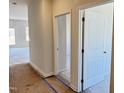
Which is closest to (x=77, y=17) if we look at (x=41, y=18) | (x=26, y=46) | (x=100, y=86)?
(x=41, y=18)

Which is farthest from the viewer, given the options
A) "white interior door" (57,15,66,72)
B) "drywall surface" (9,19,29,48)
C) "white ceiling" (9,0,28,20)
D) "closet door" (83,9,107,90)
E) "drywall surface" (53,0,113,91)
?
"drywall surface" (9,19,29,48)

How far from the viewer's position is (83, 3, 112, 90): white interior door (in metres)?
3.23

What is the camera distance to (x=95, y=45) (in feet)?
11.4

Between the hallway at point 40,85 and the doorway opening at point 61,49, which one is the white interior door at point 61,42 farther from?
the hallway at point 40,85

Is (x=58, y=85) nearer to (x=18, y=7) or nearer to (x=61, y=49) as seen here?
(x=61, y=49)

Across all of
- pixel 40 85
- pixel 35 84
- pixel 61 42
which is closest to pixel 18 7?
pixel 61 42

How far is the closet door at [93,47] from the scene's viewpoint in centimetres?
322

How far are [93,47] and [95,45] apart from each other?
106 millimetres

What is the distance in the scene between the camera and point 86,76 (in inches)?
131

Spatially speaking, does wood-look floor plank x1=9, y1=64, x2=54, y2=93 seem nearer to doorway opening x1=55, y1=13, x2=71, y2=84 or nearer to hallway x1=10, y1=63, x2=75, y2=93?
hallway x1=10, y1=63, x2=75, y2=93

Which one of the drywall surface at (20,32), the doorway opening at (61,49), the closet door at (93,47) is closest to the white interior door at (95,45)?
the closet door at (93,47)

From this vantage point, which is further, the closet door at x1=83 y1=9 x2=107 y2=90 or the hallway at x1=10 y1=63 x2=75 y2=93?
the hallway at x1=10 y1=63 x2=75 y2=93

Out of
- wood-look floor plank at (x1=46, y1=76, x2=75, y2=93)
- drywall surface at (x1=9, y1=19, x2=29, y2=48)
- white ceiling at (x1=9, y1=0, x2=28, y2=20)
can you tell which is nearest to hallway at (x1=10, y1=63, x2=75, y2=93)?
wood-look floor plank at (x1=46, y1=76, x2=75, y2=93)
